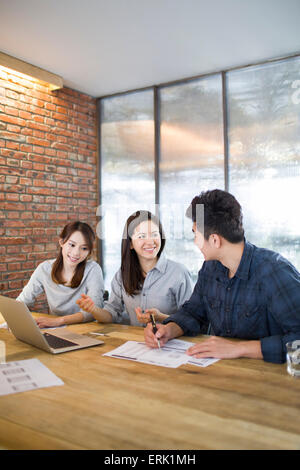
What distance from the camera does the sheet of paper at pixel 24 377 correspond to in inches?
48.1

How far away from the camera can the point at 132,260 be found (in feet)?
8.59

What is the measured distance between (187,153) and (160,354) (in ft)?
10.7

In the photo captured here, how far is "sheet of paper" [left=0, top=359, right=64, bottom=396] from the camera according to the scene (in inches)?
48.1

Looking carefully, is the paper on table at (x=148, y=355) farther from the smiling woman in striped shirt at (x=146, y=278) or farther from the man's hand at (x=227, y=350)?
the smiling woman in striped shirt at (x=146, y=278)

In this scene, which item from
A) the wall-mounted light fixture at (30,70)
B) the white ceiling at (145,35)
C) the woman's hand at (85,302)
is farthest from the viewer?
the wall-mounted light fixture at (30,70)

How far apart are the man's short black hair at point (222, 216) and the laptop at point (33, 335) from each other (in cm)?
76

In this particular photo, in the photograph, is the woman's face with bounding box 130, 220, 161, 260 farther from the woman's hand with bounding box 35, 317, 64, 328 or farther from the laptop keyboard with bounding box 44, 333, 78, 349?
the laptop keyboard with bounding box 44, 333, 78, 349

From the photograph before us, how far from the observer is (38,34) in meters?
3.35

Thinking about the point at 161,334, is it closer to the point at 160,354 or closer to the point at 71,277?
the point at 160,354

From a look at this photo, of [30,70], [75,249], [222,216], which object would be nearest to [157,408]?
[222,216]

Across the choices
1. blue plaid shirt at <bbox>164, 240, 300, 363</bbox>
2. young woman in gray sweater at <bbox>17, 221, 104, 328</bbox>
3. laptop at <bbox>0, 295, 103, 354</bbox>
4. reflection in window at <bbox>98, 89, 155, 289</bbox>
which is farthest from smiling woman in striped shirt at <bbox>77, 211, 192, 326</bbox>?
reflection in window at <bbox>98, 89, 155, 289</bbox>

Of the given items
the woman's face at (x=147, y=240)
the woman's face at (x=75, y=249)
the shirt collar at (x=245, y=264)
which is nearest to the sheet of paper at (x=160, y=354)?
the shirt collar at (x=245, y=264)

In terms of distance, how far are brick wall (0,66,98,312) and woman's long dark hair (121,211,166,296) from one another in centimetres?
177
